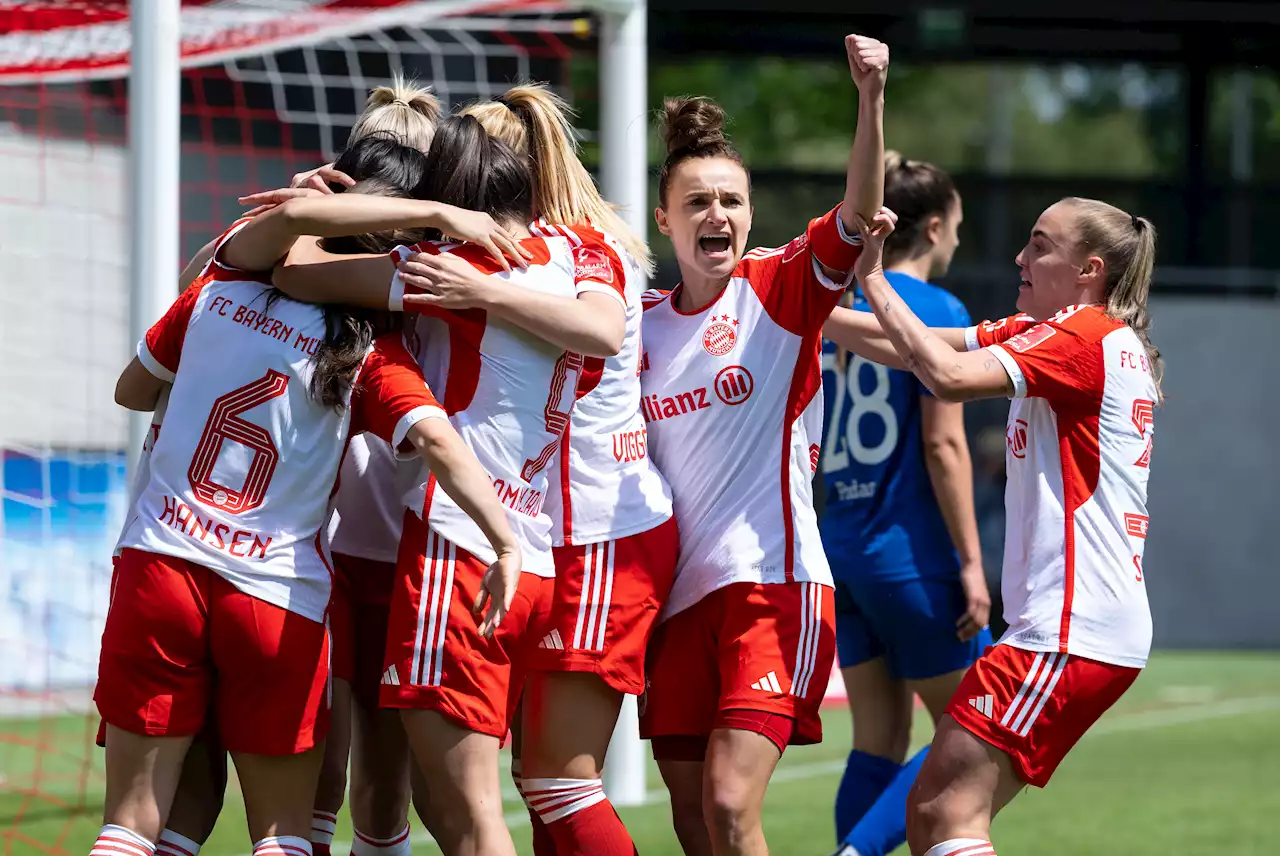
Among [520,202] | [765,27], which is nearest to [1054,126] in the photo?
[765,27]

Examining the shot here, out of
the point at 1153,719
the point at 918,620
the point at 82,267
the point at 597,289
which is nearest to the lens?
the point at 597,289

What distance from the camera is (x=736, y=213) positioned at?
3721 millimetres

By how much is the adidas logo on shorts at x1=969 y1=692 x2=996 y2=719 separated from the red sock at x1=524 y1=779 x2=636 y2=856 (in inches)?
31.5

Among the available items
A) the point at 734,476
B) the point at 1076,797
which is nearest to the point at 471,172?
the point at 734,476

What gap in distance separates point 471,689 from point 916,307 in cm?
192

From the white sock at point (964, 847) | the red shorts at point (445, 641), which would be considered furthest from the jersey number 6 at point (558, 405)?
the white sock at point (964, 847)

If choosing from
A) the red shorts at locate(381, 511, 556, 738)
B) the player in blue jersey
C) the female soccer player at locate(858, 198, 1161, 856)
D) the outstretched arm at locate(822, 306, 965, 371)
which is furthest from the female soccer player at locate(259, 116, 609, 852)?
the player in blue jersey

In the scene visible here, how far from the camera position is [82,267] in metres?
9.55

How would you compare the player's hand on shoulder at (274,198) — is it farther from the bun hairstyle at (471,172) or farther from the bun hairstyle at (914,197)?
the bun hairstyle at (914,197)

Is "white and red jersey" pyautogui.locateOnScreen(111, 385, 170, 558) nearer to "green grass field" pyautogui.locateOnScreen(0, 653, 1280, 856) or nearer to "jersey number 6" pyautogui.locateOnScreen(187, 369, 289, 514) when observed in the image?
"jersey number 6" pyautogui.locateOnScreen(187, 369, 289, 514)

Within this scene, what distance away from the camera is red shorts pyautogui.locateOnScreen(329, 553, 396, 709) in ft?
11.9

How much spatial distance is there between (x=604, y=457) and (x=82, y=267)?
6.88 metres

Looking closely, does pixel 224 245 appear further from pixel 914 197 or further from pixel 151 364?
pixel 914 197

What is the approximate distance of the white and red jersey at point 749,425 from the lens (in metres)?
3.63
